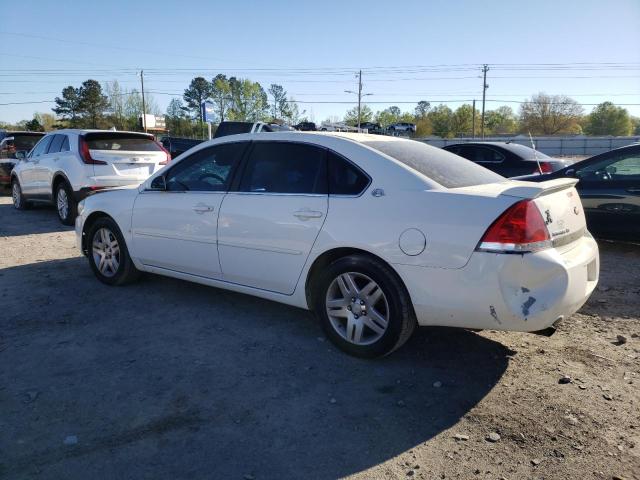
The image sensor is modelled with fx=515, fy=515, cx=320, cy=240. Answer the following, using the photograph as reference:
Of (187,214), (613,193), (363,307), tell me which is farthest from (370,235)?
(613,193)

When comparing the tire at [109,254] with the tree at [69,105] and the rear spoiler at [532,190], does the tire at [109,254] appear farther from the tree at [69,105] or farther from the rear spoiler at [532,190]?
the tree at [69,105]

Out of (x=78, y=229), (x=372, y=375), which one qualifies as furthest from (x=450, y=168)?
(x=78, y=229)

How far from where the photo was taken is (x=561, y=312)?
3.15m

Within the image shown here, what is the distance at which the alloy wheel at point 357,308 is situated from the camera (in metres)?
3.56

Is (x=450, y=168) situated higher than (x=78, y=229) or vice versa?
(x=450, y=168)

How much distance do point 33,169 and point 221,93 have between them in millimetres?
81003

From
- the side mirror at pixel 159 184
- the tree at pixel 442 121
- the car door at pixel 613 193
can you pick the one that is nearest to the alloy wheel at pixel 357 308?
the side mirror at pixel 159 184

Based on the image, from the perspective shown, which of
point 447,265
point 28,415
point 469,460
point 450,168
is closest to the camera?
point 469,460

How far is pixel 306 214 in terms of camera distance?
3801 mm

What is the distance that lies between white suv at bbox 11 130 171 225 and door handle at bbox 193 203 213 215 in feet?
16.2

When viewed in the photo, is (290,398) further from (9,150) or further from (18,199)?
(9,150)

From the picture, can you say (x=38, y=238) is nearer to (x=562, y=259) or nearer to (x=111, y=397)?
(x=111, y=397)

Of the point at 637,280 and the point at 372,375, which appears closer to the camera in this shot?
the point at 372,375

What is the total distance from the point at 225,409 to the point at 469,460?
54.8 inches
